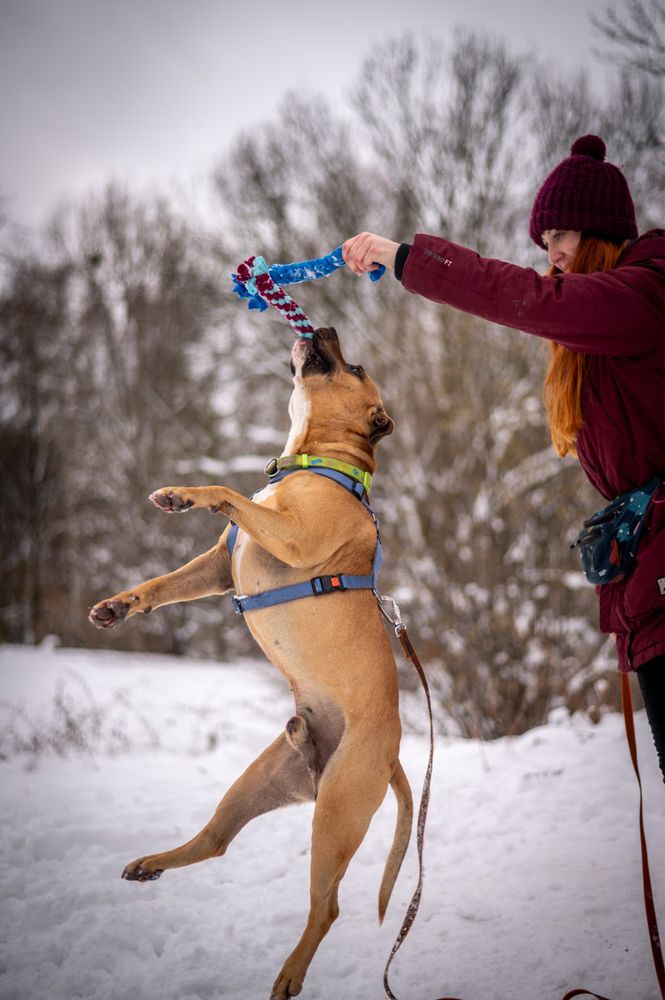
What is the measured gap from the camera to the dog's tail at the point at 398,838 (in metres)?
2.61

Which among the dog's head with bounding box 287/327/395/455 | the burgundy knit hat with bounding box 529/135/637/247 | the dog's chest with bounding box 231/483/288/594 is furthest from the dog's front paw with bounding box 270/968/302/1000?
the burgundy knit hat with bounding box 529/135/637/247

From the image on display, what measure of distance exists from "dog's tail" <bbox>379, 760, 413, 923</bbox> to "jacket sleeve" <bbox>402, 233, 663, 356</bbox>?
1.64m

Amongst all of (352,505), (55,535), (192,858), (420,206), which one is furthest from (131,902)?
(55,535)

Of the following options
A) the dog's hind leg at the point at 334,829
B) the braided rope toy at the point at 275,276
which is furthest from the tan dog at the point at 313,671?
the braided rope toy at the point at 275,276

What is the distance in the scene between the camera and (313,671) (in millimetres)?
2410

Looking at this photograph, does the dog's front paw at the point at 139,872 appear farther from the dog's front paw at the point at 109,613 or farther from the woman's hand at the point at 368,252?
the woman's hand at the point at 368,252

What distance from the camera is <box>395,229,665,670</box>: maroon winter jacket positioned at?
1.81 meters

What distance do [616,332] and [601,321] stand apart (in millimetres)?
55

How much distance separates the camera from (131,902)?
313 cm

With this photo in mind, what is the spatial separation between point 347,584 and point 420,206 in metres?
9.79

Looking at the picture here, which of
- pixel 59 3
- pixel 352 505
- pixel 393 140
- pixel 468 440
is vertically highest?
pixel 393 140

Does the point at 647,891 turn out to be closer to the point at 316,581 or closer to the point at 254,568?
the point at 316,581

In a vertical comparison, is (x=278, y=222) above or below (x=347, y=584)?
above

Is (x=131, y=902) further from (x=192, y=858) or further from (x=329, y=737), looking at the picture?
(x=329, y=737)
